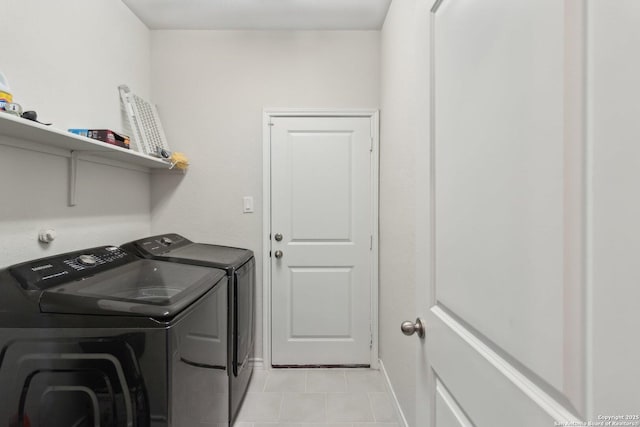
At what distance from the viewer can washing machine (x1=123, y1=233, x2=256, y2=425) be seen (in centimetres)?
166

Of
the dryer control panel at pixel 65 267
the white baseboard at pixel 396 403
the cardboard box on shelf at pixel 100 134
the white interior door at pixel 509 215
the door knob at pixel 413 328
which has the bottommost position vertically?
the white baseboard at pixel 396 403

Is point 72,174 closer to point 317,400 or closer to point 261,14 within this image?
point 261,14

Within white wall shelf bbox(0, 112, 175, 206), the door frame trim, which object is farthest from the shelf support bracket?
the door frame trim

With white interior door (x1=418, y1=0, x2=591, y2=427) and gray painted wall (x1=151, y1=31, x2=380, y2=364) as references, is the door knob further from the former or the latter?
gray painted wall (x1=151, y1=31, x2=380, y2=364)

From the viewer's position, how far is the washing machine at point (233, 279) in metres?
1.66

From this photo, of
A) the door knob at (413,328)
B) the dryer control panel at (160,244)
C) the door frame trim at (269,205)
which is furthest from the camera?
the door frame trim at (269,205)

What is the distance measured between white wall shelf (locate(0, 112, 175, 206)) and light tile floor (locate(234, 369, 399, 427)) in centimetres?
165

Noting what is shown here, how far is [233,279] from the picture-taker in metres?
1.67

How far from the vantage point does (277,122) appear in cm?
229

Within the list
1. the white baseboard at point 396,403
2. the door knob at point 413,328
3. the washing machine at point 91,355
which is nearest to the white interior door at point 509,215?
the door knob at point 413,328

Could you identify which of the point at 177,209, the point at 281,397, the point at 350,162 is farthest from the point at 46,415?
the point at 350,162

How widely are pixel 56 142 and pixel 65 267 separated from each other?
1.90 feet

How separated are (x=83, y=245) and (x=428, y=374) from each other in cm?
183

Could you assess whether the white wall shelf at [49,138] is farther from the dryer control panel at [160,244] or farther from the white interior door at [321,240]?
the white interior door at [321,240]
